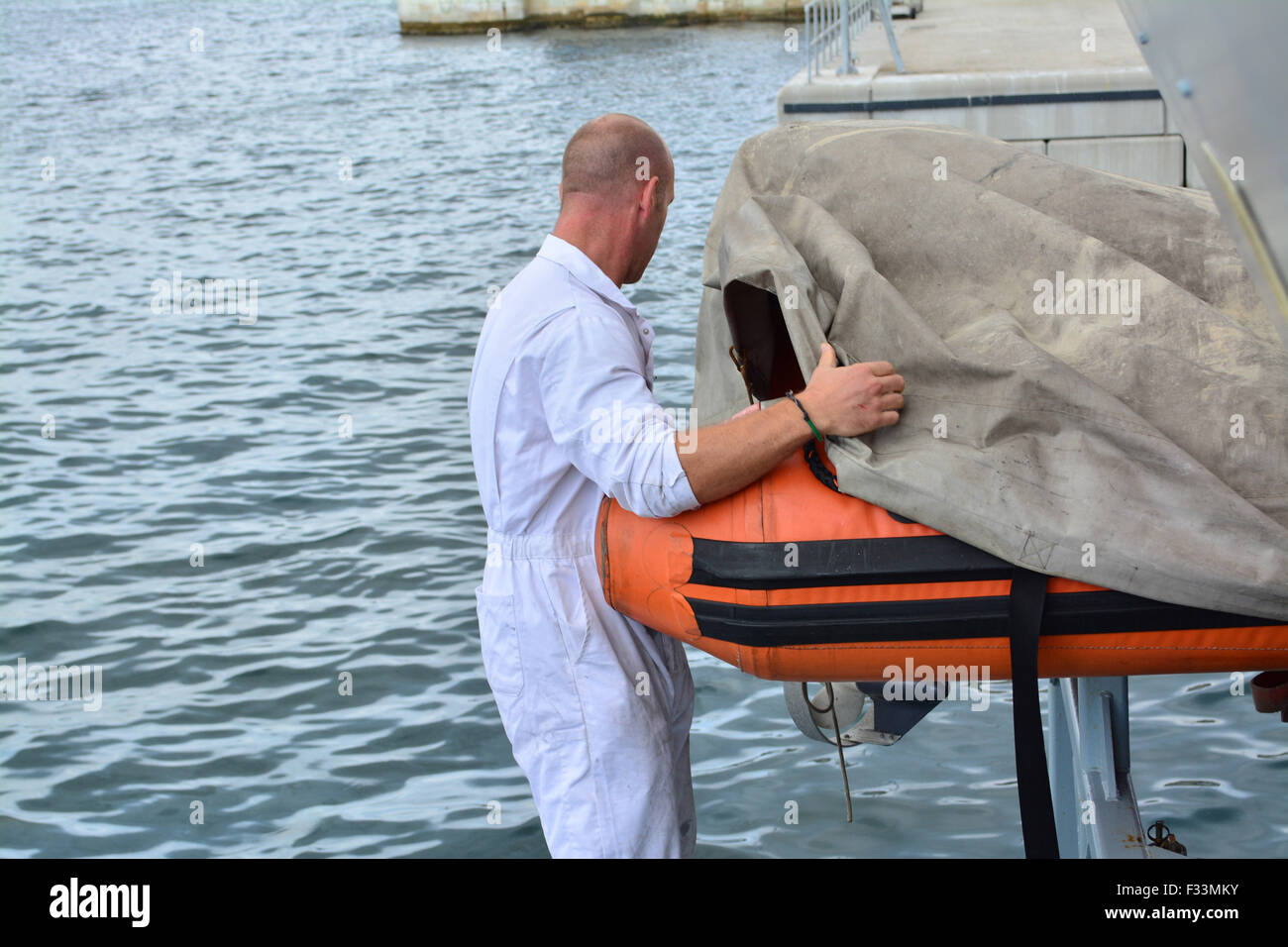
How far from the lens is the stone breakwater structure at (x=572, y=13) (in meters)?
35.8

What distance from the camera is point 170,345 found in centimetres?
1105

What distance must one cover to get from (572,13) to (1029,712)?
36779mm

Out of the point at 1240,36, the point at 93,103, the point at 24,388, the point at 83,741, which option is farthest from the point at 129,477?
the point at 93,103

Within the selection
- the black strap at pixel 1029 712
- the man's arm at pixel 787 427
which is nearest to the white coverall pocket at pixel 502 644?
the man's arm at pixel 787 427

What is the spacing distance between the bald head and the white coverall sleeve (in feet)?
0.85

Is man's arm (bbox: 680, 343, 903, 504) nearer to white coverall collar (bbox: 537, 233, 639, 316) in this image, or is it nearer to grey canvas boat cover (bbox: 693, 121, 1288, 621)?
grey canvas boat cover (bbox: 693, 121, 1288, 621)

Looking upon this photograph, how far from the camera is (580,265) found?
2.59 meters

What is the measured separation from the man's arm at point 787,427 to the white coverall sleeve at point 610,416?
0.14 feet

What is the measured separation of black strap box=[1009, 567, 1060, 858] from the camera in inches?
85.1

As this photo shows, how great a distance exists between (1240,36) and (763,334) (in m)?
1.38

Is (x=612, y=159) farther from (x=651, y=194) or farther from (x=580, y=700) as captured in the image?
(x=580, y=700)

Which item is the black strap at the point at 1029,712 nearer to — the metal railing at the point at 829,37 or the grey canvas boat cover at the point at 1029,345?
the grey canvas boat cover at the point at 1029,345

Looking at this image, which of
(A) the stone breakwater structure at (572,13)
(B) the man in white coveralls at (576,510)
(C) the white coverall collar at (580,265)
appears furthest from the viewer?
(A) the stone breakwater structure at (572,13)
